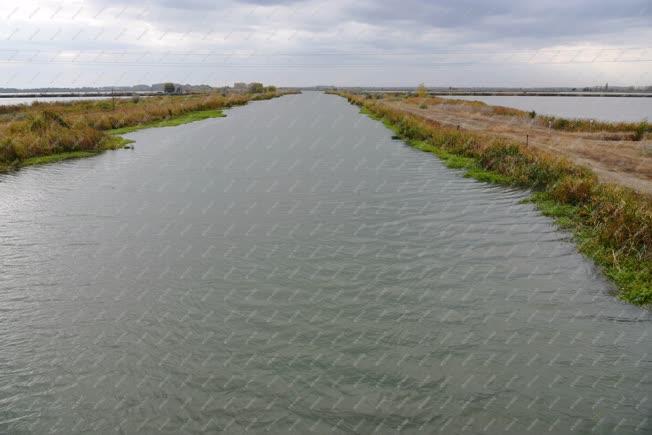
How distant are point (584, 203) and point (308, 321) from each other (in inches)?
483

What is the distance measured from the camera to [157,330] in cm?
879

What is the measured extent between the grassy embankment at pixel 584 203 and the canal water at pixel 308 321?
0.61 meters

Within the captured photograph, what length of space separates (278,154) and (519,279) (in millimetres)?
22332

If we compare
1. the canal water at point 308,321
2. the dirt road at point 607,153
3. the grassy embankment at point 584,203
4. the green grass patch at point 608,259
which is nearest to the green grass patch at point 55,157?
the canal water at point 308,321

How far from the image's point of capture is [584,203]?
16.3m

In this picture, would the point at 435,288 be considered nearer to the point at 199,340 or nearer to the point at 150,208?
the point at 199,340

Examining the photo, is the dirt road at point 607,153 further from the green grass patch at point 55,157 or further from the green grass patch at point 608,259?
the green grass patch at point 55,157

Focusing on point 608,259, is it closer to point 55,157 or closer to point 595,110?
point 55,157

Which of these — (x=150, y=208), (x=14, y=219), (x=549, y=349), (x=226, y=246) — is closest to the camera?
(x=549, y=349)

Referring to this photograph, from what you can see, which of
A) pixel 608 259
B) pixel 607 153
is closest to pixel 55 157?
pixel 608 259

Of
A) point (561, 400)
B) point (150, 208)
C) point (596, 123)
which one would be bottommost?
point (561, 400)

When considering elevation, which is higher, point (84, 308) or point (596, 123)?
point (596, 123)

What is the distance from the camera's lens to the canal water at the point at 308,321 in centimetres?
662

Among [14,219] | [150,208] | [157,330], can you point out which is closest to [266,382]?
[157,330]
